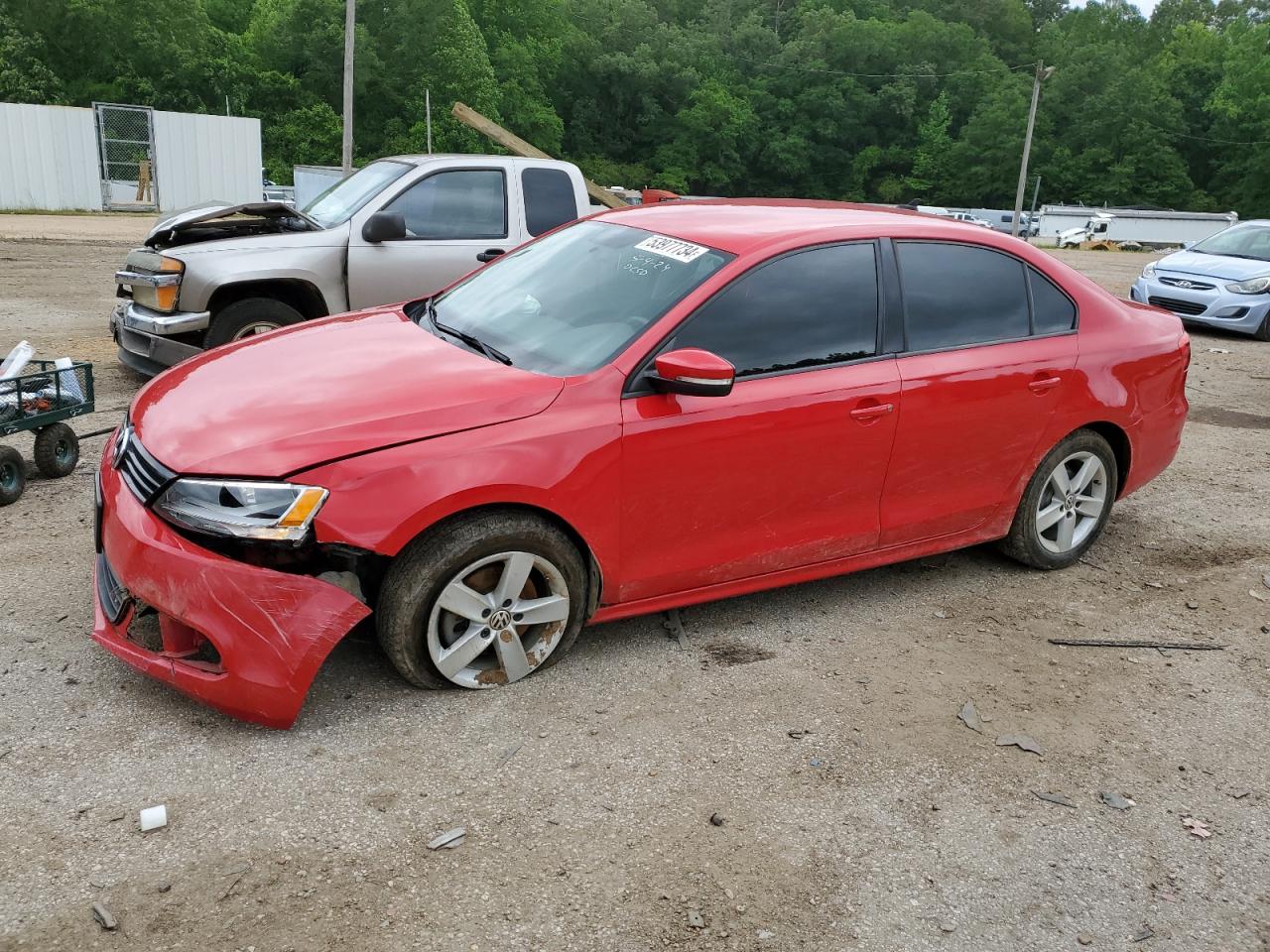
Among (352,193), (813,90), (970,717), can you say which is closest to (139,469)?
(970,717)

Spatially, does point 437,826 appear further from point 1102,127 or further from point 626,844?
point 1102,127

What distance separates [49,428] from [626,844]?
4193 millimetres

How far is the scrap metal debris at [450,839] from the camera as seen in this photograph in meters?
3.10

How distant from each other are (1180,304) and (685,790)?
1321 centimetres

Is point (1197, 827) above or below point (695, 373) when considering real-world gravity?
below

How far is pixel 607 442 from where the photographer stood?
12.6 feet

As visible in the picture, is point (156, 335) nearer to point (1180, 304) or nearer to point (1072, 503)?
point (1072, 503)

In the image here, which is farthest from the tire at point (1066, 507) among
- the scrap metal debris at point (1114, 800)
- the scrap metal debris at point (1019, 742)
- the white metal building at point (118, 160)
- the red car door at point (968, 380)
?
the white metal building at point (118, 160)

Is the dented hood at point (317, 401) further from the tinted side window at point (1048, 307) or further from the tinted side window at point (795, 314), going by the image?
the tinted side window at point (1048, 307)

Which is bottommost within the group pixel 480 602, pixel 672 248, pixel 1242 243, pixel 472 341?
pixel 480 602

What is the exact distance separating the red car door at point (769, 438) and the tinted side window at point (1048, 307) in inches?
37.1

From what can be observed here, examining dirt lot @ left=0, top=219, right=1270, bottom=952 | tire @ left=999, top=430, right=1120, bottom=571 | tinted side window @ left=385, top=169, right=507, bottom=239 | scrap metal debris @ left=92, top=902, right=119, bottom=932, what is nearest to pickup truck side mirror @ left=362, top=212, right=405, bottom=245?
tinted side window @ left=385, top=169, right=507, bottom=239

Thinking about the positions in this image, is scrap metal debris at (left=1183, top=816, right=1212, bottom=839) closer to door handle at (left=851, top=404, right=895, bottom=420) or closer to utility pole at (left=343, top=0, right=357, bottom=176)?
door handle at (left=851, top=404, right=895, bottom=420)

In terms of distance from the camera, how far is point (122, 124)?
96.8 ft
